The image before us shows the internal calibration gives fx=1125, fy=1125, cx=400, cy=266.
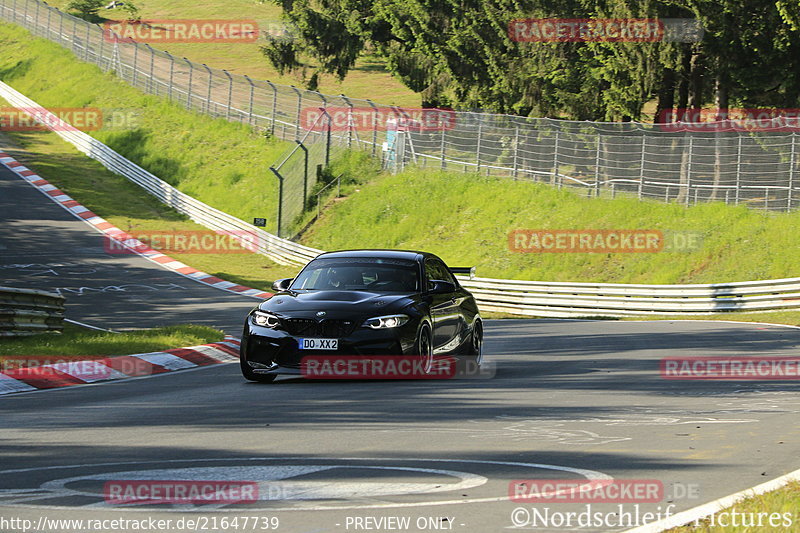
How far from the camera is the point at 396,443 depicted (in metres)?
A: 8.24

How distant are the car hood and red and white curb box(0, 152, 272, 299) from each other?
17.3m

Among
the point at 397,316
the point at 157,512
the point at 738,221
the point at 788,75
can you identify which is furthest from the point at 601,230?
the point at 157,512

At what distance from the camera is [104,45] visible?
65.1m

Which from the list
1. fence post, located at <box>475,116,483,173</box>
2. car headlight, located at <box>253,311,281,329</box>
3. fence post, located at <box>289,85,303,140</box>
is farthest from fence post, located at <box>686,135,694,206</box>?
car headlight, located at <box>253,311,281,329</box>

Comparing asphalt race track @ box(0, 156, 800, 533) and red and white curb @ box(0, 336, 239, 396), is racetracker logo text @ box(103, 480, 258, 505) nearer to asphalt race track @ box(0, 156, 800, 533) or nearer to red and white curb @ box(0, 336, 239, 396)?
asphalt race track @ box(0, 156, 800, 533)

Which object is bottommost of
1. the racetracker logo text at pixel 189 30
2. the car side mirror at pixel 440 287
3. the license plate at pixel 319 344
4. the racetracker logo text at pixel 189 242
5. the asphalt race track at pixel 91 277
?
the racetracker logo text at pixel 189 242

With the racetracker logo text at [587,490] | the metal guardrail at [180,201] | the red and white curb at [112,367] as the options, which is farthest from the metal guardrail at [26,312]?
the metal guardrail at [180,201]

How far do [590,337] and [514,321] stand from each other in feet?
20.4

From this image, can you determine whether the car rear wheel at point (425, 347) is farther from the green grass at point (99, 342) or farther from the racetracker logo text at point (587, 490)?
the racetracker logo text at point (587, 490)

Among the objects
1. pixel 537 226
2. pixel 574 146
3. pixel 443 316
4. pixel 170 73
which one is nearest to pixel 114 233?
pixel 537 226

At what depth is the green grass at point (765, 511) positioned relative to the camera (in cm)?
528

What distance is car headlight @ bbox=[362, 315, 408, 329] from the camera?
12.5 meters

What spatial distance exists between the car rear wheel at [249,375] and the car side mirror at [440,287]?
7.26ft

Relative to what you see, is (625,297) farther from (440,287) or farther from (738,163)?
(440,287)
